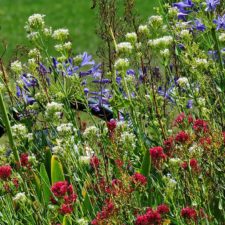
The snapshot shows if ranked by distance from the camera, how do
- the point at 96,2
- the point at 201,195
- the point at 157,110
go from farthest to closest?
the point at 96,2 → the point at 157,110 → the point at 201,195

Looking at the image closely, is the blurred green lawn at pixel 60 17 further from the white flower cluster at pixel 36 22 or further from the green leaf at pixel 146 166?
the green leaf at pixel 146 166

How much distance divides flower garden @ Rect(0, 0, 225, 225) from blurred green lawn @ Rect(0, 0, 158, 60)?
1054 centimetres

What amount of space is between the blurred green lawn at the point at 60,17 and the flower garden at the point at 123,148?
10544 mm

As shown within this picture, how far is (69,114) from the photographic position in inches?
145

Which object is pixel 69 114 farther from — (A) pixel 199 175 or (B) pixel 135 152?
(A) pixel 199 175

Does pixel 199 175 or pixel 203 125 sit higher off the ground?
pixel 203 125

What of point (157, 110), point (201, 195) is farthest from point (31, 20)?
point (201, 195)

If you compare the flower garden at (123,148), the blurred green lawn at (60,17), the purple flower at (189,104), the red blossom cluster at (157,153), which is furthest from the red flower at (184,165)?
the blurred green lawn at (60,17)

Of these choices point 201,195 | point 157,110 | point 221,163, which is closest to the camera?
point 201,195

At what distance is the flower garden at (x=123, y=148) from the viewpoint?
2.81 meters

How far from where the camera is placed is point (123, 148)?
3.26 m

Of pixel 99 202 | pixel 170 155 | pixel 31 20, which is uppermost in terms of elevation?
→ pixel 31 20

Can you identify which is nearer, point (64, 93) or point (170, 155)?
point (170, 155)

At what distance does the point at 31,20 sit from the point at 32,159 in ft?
2.15
